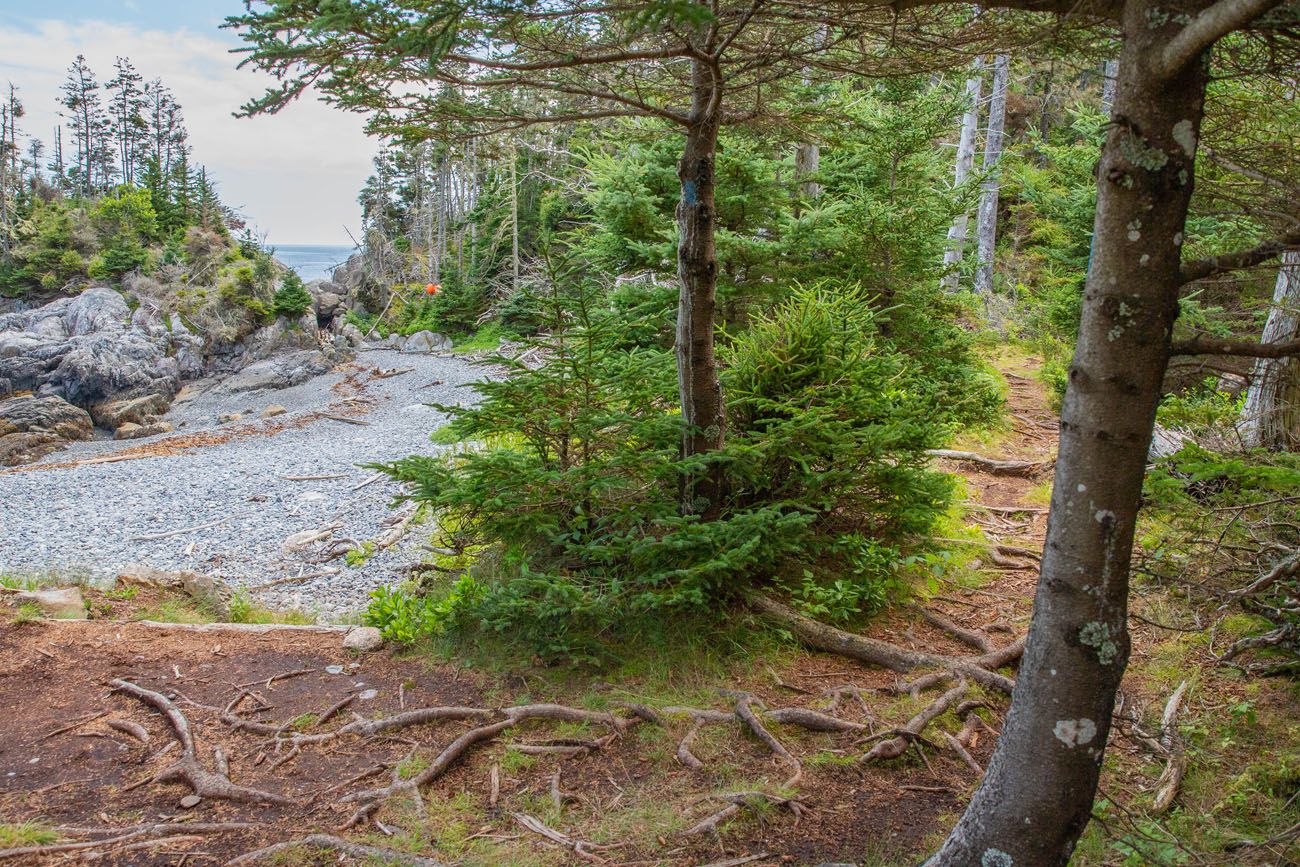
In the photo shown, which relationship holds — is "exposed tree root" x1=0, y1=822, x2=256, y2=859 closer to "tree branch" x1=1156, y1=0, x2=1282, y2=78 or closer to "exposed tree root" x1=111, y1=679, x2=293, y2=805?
"exposed tree root" x1=111, y1=679, x2=293, y2=805

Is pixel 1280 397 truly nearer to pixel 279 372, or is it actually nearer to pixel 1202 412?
pixel 1202 412

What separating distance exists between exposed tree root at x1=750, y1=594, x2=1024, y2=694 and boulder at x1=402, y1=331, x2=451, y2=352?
2647 centimetres

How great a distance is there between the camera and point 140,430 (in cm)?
2030

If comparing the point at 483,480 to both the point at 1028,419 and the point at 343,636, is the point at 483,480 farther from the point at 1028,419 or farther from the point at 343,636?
the point at 1028,419

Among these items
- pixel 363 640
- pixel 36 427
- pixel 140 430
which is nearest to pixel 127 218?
pixel 36 427

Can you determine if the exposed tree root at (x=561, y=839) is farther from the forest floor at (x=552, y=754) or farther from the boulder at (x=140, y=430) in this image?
the boulder at (x=140, y=430)

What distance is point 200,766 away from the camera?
12.6 ft

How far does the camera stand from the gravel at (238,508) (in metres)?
8.78

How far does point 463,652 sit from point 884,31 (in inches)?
181

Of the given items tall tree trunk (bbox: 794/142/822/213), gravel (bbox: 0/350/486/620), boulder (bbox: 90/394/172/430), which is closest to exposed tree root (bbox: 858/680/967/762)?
gravel (bbox: 0/350/486/620)

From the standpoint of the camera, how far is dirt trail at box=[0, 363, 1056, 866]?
3.13 m

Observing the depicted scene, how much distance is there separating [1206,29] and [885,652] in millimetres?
3644

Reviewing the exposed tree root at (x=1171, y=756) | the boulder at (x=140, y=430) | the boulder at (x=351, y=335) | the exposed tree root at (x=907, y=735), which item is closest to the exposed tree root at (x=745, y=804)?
the exposed tree root at (x=907, y=735)

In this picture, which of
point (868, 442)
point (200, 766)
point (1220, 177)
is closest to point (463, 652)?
point (200, 766)
